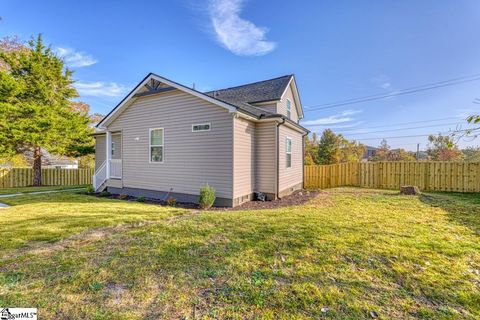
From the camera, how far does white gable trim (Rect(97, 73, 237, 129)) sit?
25.8ft

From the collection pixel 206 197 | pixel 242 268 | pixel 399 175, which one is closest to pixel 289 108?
pixel 399 175

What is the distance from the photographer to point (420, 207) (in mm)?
7527

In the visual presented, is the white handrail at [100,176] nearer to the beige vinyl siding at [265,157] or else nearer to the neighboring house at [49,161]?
the beige vinyl siding at [265,157]

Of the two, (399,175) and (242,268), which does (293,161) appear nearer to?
(399,175)

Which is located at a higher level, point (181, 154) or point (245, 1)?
point (245, 1)

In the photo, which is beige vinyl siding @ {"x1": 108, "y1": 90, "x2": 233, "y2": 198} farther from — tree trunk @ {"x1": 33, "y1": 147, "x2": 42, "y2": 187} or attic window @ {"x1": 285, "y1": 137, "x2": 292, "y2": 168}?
tree trunk @ {"x1": 33, "y1": 147, "x2": 42, "y2": 187}

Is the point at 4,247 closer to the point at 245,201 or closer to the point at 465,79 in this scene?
the point at 245,201

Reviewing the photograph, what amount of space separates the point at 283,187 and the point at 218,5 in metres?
8.57

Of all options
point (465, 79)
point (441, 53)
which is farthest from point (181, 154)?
point (465, 79)

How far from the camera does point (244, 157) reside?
28.4ft

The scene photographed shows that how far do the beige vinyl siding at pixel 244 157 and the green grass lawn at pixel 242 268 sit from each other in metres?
2.64

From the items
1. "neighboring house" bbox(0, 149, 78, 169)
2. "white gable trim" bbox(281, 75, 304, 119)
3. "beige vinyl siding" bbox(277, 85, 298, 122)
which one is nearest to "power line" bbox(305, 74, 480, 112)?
"white gable trim" bbox(281, 75, 304, 119)

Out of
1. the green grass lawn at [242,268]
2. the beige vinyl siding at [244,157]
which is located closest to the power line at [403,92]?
the beige vinyl siding at [244,157]

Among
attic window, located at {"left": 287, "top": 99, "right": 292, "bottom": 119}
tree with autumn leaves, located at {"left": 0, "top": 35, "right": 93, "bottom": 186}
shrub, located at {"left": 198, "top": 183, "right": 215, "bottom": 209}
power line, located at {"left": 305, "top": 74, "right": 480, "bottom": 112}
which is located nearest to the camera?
shrub, located at {"left": 198, "top": 183, "right": 215, "bottom": 209}
